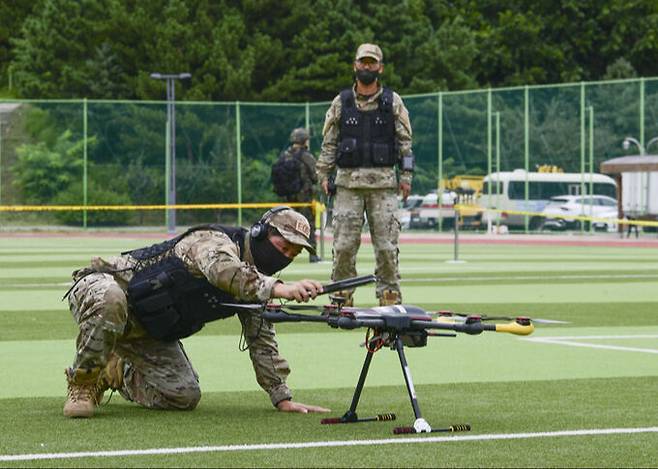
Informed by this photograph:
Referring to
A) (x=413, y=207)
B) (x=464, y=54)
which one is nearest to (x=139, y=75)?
(x=464, y=54)

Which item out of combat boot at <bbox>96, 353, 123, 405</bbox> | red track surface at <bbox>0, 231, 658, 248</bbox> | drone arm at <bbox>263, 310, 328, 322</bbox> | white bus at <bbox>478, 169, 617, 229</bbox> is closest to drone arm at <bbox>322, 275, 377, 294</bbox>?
drone arm at <bbox>263, 310, 328, 322</bbox>

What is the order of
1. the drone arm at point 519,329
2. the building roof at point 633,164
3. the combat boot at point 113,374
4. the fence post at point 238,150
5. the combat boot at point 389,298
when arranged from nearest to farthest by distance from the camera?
the drone arm at point 519,329, the combat boot at point 113,374, the combat boot at point 389,298, the building roof at point 633,164, the fence post at point 238,150

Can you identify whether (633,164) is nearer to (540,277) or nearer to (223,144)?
(223,144)

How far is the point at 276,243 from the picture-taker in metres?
7.82

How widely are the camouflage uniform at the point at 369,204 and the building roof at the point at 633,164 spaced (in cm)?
2738

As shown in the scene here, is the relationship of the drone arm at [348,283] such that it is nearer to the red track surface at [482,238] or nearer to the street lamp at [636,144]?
the red track surface at [482,238]

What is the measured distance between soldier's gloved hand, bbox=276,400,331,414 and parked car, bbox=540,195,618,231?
113ft

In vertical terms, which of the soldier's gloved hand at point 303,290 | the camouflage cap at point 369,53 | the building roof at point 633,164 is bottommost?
the soldier's gloved hand at point 303,290

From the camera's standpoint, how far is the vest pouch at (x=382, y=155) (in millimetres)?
13992

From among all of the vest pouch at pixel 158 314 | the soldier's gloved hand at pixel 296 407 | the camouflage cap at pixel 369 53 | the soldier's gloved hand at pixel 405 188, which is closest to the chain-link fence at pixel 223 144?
the soldier's gloved hand at pixel 405 188

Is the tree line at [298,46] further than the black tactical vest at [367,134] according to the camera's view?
Yes

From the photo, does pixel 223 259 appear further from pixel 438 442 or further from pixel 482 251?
pixel 482 251

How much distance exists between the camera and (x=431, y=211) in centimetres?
4750

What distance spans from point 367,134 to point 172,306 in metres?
6.07
